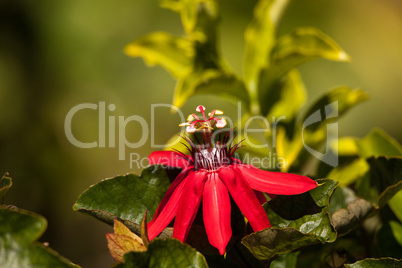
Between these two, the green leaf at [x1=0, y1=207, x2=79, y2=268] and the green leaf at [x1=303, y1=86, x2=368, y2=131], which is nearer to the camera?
the green leaf at [x1=0, y1=207, x2=79, y2=268]

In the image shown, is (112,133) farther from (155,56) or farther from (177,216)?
(177,216)

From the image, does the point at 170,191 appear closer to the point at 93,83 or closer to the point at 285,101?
the point at 285,101

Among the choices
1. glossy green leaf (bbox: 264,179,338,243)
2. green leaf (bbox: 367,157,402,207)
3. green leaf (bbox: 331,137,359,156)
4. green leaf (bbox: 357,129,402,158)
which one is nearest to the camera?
glossy green leaf (bbox: 264,179,338,243)

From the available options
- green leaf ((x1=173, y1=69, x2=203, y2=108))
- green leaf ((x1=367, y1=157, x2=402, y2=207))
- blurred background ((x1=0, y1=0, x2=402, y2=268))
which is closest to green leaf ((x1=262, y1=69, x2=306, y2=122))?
green leaf ((x1=173, y1=69, x2=203, y2=108))

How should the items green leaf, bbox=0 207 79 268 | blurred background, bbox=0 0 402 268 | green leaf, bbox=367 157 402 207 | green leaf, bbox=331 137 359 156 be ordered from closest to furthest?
green leaf, bbox=0 207 79 268, green leaf, bbox=367 157 402 207, green leaf, bbox=331 137 359 156, blurred background, bbox=0 0 402 268

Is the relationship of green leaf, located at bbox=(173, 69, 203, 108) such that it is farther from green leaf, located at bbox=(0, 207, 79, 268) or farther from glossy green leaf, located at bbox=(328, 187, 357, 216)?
green leaf, located at bbox=(0, 207, 79, 268)

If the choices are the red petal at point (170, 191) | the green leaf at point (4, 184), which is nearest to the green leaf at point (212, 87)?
the red petal at point (170, 191)
